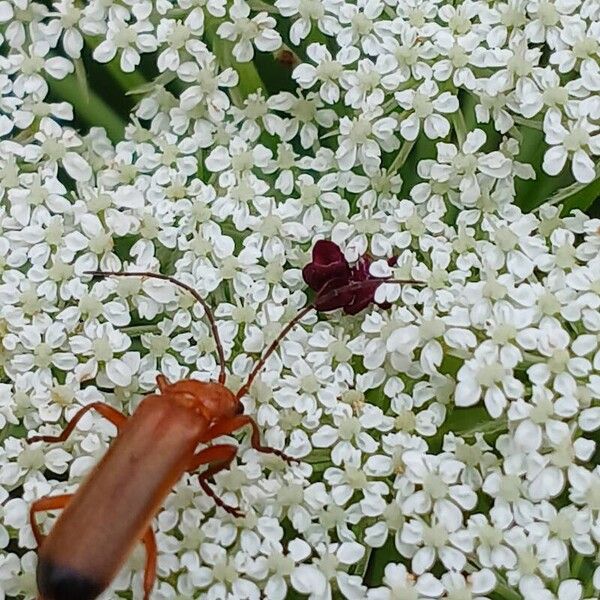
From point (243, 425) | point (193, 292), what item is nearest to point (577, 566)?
point (243, 425)

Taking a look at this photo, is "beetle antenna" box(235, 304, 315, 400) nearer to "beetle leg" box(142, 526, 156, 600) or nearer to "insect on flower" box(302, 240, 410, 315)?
"insect on flower" box(302, 240, 410, 315)

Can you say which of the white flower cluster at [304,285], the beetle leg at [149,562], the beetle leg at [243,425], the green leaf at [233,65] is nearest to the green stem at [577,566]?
the white flower cluster at [304,285]

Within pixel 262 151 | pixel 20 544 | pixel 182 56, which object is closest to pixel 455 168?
pixel 262 151

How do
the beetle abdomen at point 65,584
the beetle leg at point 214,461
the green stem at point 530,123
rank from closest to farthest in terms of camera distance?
the beetle abdomen at point 65,584 < the beetle leg at point 214,461 < the green stem at point 530,123

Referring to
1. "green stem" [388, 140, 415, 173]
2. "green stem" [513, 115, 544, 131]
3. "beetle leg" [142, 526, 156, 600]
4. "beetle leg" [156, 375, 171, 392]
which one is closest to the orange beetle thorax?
"beetle leg" [156, 375, 171, 392]

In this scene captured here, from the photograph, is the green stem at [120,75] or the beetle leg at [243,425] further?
the green stem at [120,75]

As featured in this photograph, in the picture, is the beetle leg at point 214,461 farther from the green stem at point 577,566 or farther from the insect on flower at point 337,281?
the green stem at point 577,566

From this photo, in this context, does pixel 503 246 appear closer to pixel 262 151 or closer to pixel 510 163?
pixel 510 163
